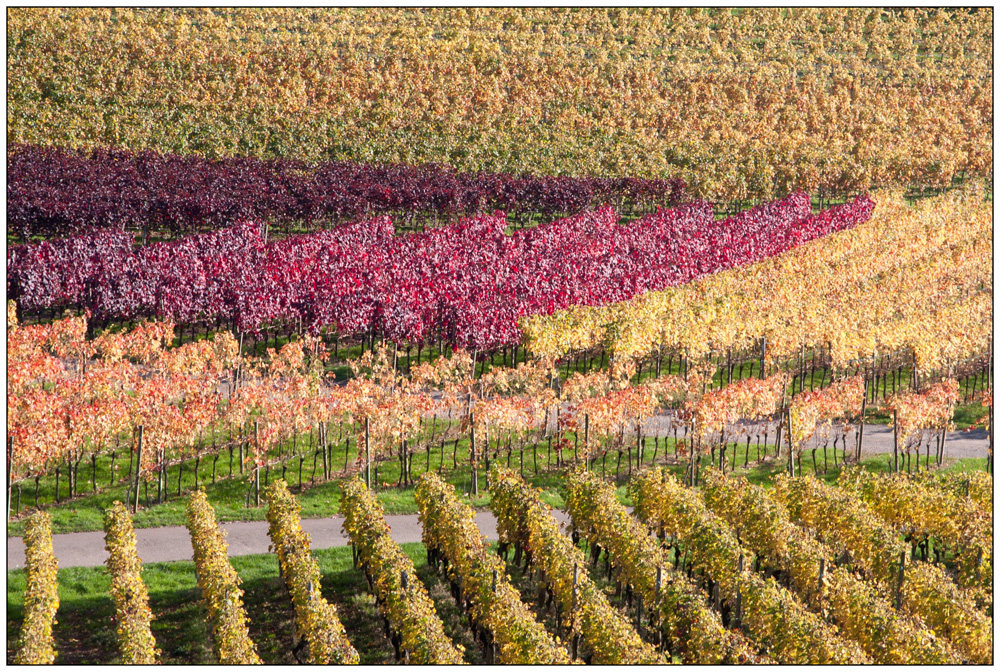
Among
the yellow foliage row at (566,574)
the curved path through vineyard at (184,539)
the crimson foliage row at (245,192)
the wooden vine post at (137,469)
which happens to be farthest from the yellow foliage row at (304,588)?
the crimson foliage row at (245,192)

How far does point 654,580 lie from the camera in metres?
25.2

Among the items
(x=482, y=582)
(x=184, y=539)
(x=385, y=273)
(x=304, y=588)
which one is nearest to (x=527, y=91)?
(x=385, y=273)

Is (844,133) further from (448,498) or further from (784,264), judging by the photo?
(448,498)

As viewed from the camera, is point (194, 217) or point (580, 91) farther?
point (580, 91)

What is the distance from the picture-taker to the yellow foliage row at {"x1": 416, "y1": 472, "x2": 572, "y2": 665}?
72.2ft

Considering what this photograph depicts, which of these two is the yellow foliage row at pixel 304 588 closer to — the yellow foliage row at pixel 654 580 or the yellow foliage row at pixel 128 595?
the yellow foliage row at pixel 128 595

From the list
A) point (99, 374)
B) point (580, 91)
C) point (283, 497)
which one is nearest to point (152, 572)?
point (283, 497)

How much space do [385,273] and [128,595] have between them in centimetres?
2890

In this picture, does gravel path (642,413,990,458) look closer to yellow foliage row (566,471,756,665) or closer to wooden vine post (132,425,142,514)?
yellow foliage row (566,471,756,665)

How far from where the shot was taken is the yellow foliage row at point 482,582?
22016 mm

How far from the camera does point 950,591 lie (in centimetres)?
2433

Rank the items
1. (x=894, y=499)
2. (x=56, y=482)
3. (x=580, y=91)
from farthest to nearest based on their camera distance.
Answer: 1. (x=580, y=91)
2. (x=56, y=482)
3. (x=894, y=499)

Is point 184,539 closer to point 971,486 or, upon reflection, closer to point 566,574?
point 566,574

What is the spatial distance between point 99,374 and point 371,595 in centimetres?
1410
